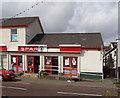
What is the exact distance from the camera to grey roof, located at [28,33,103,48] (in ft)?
47.0

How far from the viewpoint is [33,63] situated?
15.2 metres

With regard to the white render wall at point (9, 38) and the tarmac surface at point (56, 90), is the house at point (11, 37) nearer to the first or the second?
the white render wall at point (9, 38)

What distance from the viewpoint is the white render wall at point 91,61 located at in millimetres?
13184

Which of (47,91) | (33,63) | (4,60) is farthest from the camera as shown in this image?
(4,60)

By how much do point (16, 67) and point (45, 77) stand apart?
4928 millimetres

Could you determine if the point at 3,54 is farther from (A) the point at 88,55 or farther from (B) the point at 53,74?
(A) the point at 88,55

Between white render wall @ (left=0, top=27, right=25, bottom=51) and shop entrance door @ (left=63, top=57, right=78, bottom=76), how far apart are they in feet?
20.1

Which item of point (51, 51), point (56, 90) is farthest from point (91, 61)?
point (56, 90)

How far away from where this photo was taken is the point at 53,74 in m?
14.5

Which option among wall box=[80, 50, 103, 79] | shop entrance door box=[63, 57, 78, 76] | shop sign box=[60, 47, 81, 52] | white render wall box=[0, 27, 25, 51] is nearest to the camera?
wall box=[80, 50, 103, 79]

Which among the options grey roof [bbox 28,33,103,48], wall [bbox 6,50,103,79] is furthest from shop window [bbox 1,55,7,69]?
wall [bbox 6,50,103,79]

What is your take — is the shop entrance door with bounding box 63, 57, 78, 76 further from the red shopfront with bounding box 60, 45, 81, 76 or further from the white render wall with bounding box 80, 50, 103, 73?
the white render wall with bounding box 80, 50, 103, 73

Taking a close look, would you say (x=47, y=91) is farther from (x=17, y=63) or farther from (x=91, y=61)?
(x=17, y=63)

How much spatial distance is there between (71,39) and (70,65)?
375cm
